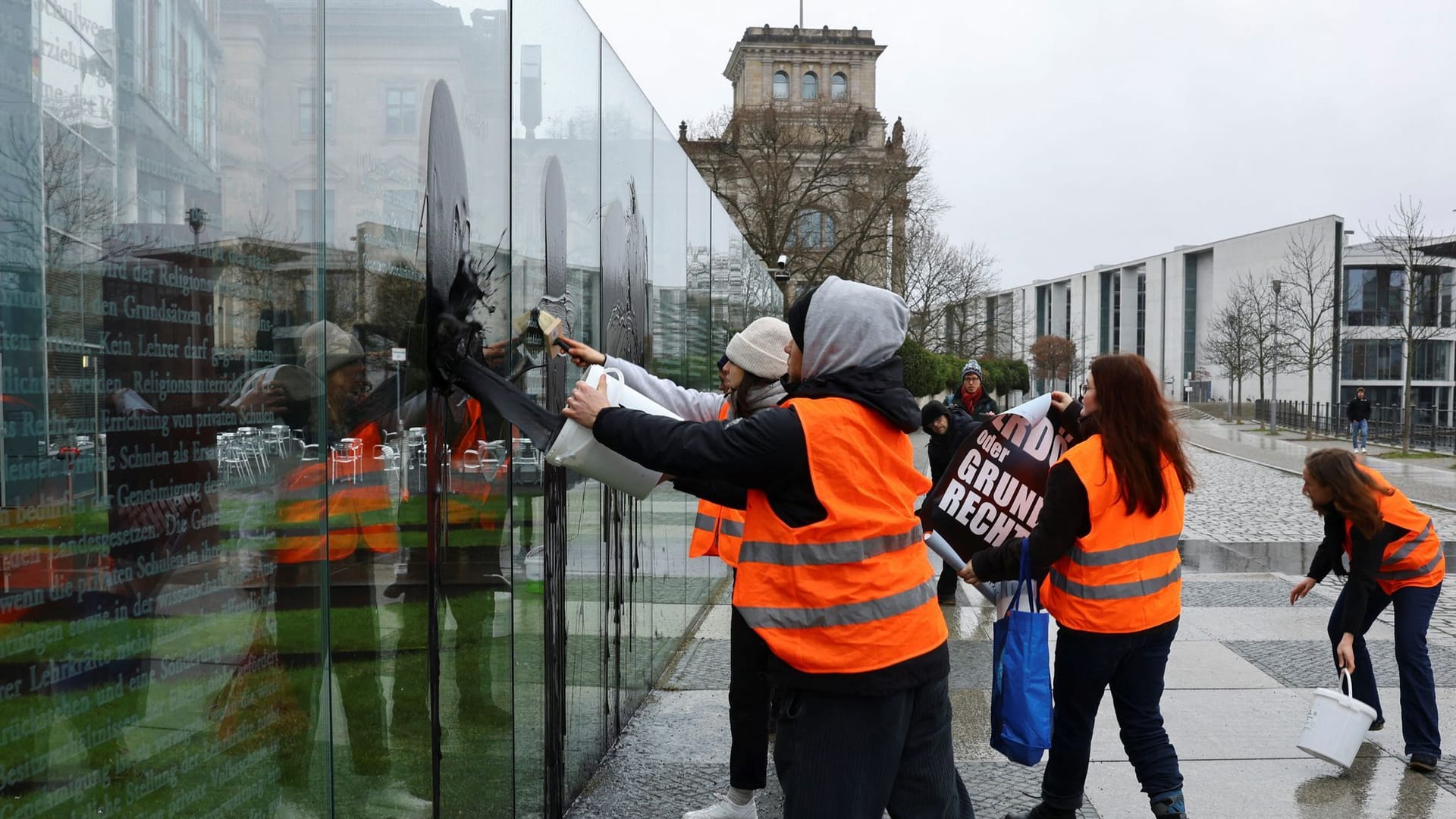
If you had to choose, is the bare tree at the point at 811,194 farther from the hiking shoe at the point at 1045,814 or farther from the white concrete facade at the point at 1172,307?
the hiking shoe at the point at 1045,814

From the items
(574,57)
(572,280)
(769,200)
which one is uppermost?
(769,200)

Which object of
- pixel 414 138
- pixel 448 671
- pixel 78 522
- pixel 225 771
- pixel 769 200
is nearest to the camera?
pixel 78 522

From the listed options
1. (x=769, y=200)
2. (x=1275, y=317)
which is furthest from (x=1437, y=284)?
(x=769, y=200)

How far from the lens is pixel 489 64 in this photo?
11.7ft

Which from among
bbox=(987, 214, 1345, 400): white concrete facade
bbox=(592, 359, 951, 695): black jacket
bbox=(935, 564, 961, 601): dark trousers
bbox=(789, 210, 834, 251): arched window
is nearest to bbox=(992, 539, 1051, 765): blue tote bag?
bbox=(592, 359, 951, 695): black jacket

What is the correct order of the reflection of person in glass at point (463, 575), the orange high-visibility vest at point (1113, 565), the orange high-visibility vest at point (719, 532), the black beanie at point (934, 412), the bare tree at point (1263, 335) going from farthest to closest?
1. the bare tree at point (1263, 335)
2. the black beanie at point (934, 412)
3. the orange high-visibility vest at point (719, 532)
4. the orange high-visibility vest at point (1113, 565)
5. the reflection of person in glass at point (463, 575)

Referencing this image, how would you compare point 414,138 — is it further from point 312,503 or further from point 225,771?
point 225,771

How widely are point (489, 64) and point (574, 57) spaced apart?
1.10m

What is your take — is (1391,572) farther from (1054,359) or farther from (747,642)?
(1054,359)

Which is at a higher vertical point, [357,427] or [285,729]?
[357,427]

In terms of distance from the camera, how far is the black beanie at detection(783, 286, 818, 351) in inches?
122

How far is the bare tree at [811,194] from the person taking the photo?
39250 mm

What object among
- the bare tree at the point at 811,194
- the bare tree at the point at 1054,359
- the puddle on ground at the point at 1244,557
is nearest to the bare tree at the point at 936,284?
the bare tree at the point at 811,194

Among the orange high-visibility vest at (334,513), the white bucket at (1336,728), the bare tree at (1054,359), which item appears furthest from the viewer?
the bare tree at (1054,359)
